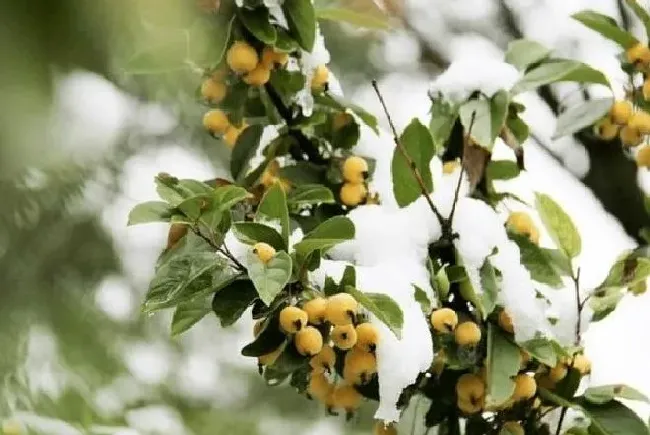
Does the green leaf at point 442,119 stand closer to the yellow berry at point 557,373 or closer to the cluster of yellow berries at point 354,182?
the cluster of yellow berries at point 354,182

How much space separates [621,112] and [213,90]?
412 millimetres

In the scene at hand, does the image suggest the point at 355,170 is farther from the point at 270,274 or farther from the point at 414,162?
the point at 270,274

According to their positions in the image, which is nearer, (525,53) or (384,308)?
(384,308)

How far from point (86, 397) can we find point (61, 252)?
0.20 meters

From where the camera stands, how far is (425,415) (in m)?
0.65

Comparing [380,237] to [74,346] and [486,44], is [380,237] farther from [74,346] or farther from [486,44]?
[486,44]

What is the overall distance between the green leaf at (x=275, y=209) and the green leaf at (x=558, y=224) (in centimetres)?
27

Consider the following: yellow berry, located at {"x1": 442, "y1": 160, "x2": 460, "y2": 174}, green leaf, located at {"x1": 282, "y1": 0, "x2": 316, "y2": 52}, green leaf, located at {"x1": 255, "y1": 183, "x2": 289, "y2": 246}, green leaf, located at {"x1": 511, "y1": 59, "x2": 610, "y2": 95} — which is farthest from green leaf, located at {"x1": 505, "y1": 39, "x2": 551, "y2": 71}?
green leaf, located at {"x1": 255, "y1": 183, "x2": 289, "y2": 246}

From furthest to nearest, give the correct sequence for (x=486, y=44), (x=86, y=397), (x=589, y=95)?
(x=486, y=44) → (x=589, y=95) → (x=86, y=397)

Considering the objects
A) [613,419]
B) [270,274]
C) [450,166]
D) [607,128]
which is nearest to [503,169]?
[450,166]

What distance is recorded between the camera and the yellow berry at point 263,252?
1.69 feet

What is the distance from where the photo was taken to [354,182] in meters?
0.72

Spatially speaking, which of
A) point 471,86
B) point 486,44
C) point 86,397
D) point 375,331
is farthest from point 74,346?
point 486,44

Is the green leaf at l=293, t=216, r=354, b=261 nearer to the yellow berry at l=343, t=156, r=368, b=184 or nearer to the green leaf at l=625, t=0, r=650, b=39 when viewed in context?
the yellow berry at l=343, t=156, r=368, b=184
